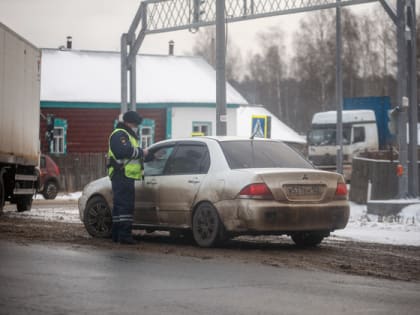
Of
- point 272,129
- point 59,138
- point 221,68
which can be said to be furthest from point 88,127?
point 221,68

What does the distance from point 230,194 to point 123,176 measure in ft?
5.37

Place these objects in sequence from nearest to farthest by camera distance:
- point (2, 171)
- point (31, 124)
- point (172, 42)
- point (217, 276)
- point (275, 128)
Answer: point (217, 276), point (2, 171), point (31, 124), point (172, 42), point (275, 128)

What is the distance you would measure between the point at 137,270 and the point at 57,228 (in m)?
6.33

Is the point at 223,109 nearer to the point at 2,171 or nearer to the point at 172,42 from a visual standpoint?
the point at 2,171

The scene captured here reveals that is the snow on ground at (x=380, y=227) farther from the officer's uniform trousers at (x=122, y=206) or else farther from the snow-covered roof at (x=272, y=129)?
the snow-covered roof at (x=272, y=129)

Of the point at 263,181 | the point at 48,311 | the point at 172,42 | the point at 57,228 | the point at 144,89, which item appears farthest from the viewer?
the point at 172,42

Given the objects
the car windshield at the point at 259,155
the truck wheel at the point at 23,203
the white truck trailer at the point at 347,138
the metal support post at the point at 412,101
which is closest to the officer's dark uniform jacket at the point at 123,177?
the car windshield at the point at 259,155

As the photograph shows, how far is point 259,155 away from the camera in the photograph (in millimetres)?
13664

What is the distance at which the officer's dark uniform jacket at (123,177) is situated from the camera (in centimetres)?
1366

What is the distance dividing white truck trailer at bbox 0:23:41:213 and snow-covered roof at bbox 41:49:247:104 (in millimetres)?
27339

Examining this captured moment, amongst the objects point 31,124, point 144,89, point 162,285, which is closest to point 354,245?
point 162,285

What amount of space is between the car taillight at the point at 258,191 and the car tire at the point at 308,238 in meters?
1.07

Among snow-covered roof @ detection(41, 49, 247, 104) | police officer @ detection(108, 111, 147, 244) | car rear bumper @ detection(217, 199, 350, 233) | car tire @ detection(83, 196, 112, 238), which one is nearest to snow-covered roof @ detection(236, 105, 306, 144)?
snow-covered roof @ detection(41, 49, 247, 104)

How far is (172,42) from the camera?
205ft
